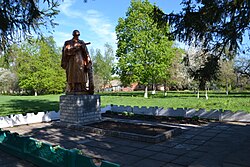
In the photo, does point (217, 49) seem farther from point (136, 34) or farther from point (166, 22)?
point (136, 34)

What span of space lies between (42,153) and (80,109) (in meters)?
4.59

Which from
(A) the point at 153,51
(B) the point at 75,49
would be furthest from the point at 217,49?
(A) the point at 153,51

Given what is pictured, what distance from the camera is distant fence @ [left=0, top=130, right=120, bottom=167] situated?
370cm

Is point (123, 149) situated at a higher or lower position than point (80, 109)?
lower

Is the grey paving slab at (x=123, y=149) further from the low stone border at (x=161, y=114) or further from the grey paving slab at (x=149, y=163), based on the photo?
the low stone border at (x=161, y=114)

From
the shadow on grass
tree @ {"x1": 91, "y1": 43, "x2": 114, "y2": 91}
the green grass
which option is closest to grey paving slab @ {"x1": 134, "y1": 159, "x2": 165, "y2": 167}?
the shadow on grass

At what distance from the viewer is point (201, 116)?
1100 cm

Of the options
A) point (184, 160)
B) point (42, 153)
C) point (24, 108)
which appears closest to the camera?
point (42, 153)

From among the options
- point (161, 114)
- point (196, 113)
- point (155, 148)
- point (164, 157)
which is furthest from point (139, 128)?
point (196, 113)

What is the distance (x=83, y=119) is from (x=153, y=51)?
1905 cm

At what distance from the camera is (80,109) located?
30.9ft

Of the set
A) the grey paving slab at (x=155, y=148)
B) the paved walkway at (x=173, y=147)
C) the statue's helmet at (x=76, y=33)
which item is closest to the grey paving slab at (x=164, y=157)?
the paved walkway at (x=173, y=147)

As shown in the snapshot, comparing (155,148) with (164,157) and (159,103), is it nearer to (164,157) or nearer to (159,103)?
(164,157)

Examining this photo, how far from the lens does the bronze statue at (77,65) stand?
9922 millimetres
